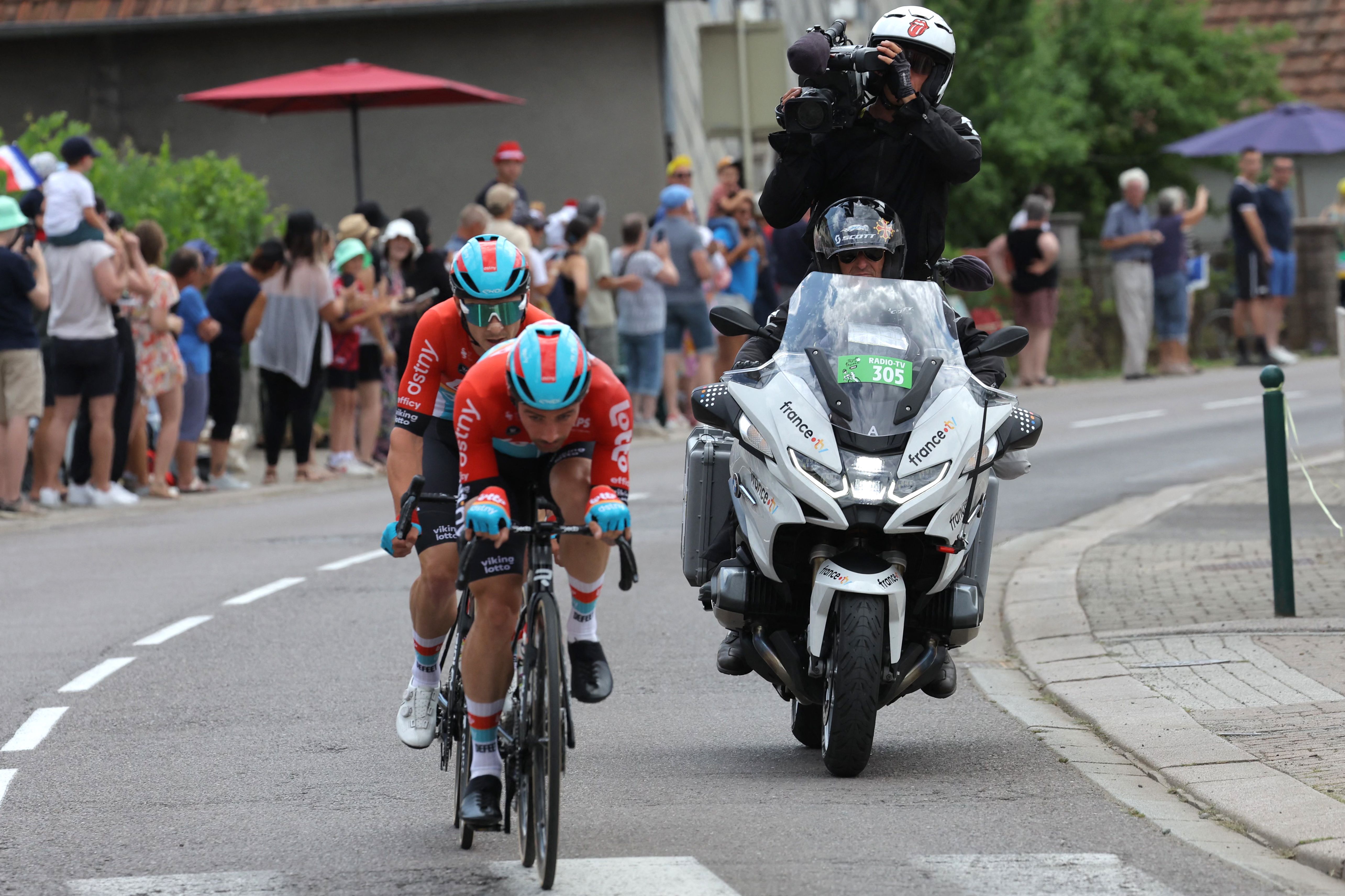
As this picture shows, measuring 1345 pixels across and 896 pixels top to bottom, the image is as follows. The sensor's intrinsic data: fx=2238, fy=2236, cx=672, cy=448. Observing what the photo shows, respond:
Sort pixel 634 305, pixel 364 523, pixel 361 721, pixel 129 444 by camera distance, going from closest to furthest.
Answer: pixel 361 721 → pixel 364 523 → pixel 129 444 → pixel 634 305

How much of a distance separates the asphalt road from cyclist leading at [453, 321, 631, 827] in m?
0.43

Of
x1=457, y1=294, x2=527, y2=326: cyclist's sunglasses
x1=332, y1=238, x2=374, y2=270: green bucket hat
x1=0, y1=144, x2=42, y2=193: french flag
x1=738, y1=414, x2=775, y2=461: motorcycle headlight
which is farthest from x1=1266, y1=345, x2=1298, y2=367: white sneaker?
x1=457, y1=294, x2=527, y2=326: cyclist's sunglasses

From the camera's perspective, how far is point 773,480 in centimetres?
724

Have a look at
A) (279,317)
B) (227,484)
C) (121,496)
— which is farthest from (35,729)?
(227,484)

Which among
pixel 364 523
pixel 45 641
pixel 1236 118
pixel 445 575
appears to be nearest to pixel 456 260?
pixel 445 575

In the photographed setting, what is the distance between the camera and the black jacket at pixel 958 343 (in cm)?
774

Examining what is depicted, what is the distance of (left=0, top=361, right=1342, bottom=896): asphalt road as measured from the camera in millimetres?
6125

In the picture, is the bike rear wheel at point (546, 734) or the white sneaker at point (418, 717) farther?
the white sneaker at point (418, 717)

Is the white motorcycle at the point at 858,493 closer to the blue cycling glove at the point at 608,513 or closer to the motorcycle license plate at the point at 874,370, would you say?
the motorcycle license plate at the point at 874,370

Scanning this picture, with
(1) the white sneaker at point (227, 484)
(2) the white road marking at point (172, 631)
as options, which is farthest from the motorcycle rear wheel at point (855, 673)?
(1) the white sneaker at point (227, 484)

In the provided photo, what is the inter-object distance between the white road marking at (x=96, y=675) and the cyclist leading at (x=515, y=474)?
3567 millimetres

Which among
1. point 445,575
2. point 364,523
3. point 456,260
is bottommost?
point 364,523

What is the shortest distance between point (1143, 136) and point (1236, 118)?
190 centimetres

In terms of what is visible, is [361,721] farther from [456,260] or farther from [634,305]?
[634,305]
